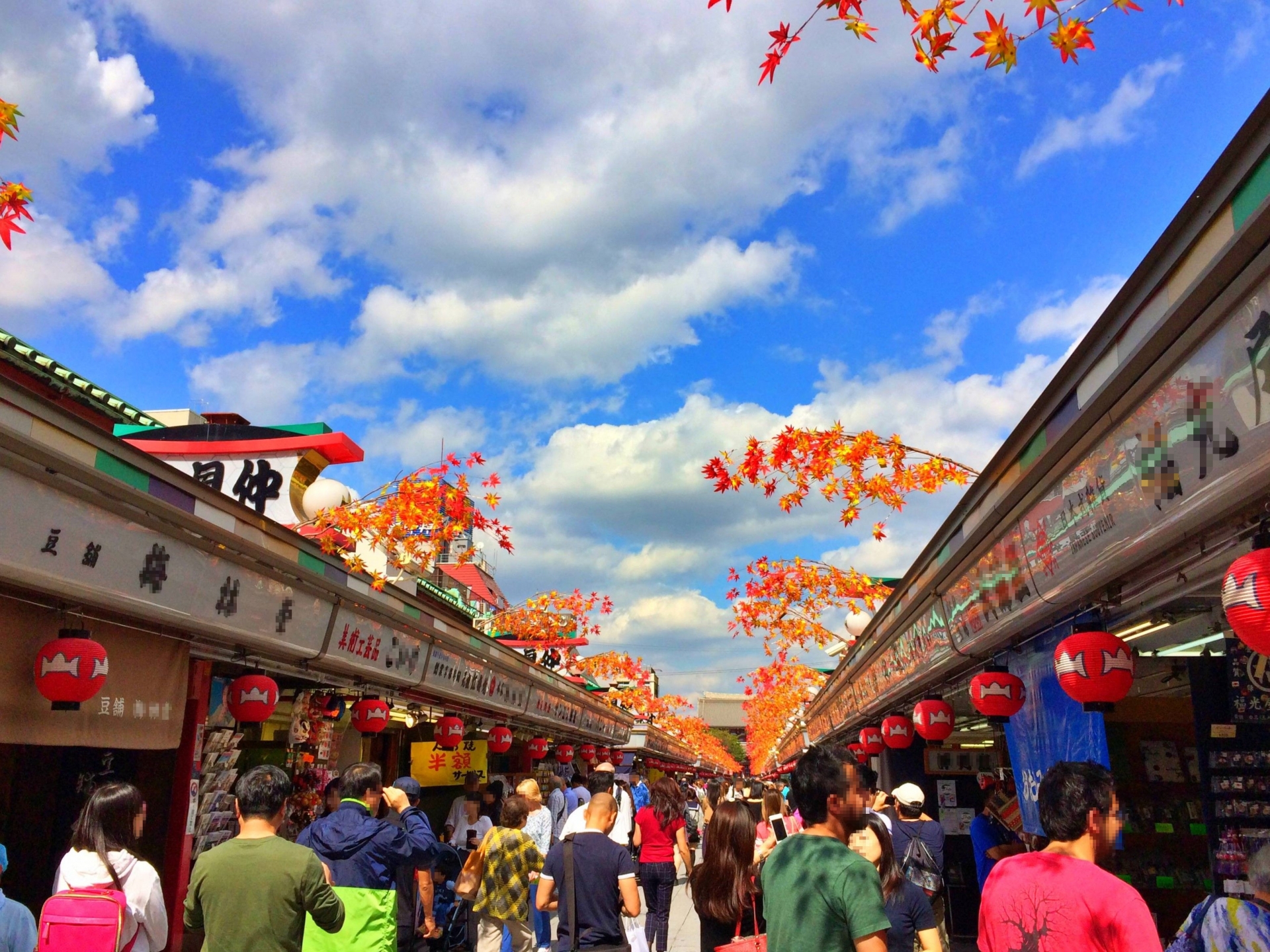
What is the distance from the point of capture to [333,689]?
10.1 metres

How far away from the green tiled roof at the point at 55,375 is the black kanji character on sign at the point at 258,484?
3.23 meters

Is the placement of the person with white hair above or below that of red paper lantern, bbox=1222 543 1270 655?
below

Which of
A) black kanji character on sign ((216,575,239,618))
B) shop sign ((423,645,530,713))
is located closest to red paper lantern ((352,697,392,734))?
shop sign ((423,645,530,713))

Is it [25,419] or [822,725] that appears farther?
[822,725]

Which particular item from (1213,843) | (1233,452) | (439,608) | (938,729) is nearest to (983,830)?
(938,729)

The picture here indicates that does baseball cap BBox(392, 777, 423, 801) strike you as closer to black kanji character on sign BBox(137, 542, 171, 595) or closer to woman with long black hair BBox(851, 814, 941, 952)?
black kanji character on sign BBox(137, 542, 171, 595)

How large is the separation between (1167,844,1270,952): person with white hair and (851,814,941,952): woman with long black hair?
161 cm

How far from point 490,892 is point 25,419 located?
4.45 meters

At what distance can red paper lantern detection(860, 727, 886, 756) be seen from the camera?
14.7 metres

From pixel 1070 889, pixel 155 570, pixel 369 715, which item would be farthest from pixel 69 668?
pixel 369 715

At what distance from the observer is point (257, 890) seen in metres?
3.96

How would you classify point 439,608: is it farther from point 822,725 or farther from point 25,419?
point 822,725

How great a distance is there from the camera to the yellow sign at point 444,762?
13.8 m

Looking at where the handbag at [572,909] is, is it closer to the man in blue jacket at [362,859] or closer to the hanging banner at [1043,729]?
the man in blue jacket at [362,859]
